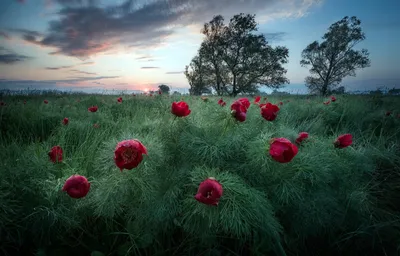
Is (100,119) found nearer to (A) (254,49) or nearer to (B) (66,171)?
(B) (66,171)

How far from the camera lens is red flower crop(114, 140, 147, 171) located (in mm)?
1352

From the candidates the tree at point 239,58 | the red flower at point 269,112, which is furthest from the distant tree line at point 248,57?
the red flower at point 269,112

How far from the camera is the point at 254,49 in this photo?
79.0 feet

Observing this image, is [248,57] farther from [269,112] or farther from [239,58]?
[269,112]

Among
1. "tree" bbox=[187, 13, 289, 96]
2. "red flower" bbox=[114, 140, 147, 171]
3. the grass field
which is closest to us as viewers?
"red flower" bbox=[114, 140, 147, 171]

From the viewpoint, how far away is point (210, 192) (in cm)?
123

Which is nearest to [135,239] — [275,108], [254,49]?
[275,108]

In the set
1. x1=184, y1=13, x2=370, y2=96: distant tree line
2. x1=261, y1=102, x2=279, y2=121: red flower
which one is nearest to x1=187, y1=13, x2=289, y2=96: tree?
x1=184, y1=13, x2=370, y2=96: distant tree line

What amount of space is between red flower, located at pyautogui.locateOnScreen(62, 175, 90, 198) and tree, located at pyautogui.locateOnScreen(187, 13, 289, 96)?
2365cm

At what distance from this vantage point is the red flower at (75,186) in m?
1.42

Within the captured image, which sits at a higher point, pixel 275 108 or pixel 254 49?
pixel 254 49

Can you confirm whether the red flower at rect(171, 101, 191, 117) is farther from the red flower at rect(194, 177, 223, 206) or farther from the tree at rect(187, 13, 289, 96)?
the tree at rect(187, 13, 289, 96)

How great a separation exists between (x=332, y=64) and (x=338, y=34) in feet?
10.5

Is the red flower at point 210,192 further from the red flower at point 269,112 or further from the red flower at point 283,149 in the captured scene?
the red flower at point 269,112
